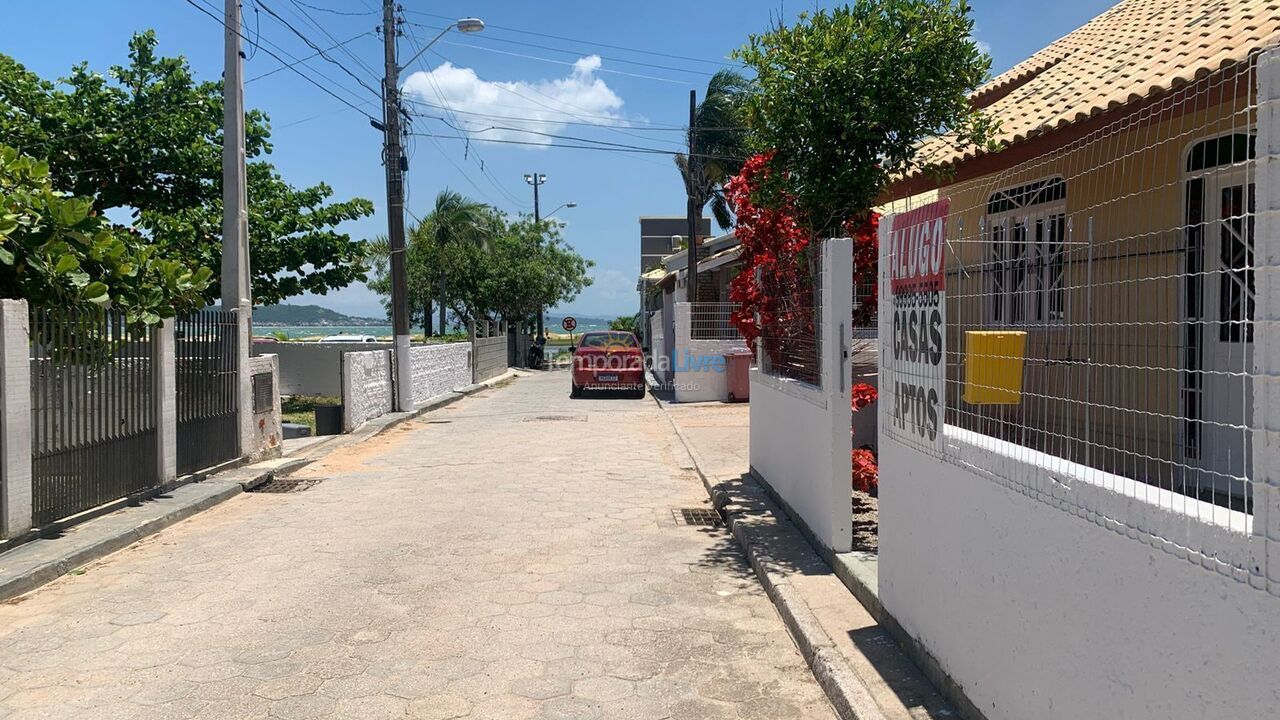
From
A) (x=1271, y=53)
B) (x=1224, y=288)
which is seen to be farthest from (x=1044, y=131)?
(x=1271, y=53)

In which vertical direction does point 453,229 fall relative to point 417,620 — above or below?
above

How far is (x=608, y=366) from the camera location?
2427 cm

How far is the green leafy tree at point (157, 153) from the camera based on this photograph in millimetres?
16188

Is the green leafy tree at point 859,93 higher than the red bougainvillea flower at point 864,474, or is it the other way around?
the green leafy tree at point 859,93

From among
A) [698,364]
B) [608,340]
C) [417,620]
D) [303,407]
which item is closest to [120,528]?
[417,620]

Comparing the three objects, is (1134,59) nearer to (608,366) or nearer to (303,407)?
(608,366)

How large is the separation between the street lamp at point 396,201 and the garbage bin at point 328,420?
375 centimetres

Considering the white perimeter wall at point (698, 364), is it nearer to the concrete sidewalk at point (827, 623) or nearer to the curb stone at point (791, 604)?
the curb stone at point (791, 604)

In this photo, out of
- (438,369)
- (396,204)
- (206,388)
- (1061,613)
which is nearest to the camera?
(1061,613)

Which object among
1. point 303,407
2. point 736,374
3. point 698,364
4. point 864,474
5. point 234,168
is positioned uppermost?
point 234,168

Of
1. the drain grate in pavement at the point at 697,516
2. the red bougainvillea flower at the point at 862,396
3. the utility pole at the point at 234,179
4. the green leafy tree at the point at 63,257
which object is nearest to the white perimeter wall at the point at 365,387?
the utility pole at the point at 234,179

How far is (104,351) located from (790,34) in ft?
22.2

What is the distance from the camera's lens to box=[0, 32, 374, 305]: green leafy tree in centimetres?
1619

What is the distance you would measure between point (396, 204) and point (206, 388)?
10062 mm
